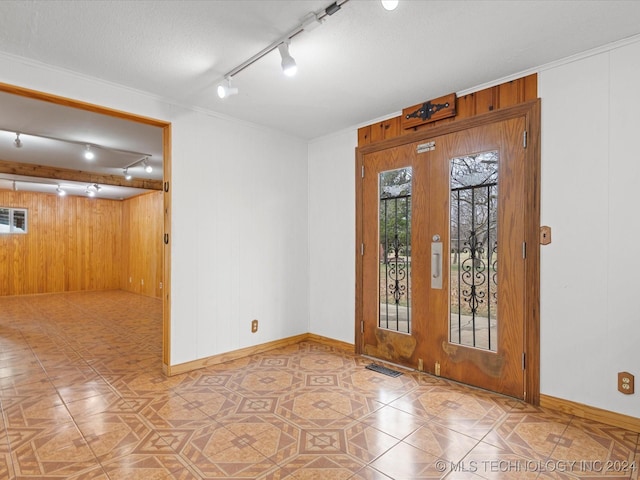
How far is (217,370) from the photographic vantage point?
132 inches

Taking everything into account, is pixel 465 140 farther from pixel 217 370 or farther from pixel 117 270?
pixel 117 270

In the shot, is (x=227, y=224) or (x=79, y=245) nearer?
(x=227, y=224)

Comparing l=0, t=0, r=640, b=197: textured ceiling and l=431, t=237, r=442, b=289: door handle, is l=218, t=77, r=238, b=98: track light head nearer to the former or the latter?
l=0, t=0, r=640, b=197: textured ceiling

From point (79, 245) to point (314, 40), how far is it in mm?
9120

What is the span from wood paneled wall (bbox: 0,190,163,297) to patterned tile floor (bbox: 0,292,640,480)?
4984 millimetres

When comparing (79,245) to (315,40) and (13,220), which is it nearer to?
(13,220)

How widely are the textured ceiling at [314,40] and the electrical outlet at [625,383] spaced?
7.14 ft

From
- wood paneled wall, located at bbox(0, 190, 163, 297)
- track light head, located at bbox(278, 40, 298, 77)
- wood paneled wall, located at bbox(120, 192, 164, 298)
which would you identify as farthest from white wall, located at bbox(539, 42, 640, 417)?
wood paneled wall, located at bbox(0, 190, 163, 297)

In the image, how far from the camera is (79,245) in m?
8.89

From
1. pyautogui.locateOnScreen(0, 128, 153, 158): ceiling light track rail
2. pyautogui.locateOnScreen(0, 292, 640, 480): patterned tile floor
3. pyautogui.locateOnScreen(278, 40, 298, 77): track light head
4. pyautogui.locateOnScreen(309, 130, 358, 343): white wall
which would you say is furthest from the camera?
pyautogui.locateOnScreen(0, 128, 153, 158): ceiling light track rail

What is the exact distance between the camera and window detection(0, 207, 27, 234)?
8023mm

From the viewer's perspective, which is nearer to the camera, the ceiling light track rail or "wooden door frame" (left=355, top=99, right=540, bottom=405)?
"wooden door frame" (left=355, top=99, right=540, bottom=405)

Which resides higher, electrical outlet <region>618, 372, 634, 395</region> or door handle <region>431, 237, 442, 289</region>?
door handle <region>431, 237, 442, 289</region>

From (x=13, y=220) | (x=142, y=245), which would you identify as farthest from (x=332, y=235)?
(x=13, y=220)
